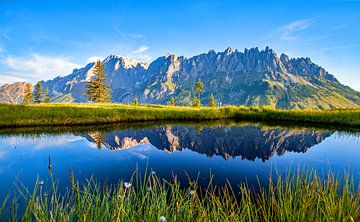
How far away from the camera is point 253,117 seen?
41.1m

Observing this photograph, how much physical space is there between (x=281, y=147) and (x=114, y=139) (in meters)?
14.7

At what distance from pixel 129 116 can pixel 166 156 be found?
2061 centimetres

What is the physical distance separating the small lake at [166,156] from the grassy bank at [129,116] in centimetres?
465

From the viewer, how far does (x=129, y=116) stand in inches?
1355

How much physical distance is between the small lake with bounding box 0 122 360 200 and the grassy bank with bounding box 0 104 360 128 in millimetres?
4650

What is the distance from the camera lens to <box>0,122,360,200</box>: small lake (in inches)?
432

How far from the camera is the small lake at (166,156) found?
1097cm

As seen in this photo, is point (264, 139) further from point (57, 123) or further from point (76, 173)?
point (57, 123)

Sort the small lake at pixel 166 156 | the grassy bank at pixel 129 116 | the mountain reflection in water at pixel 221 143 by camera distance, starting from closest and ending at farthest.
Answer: the small lake at pixel 166 156, the mountain reflection in water at pixel 221 143, the grassy bank at pixel 129 116

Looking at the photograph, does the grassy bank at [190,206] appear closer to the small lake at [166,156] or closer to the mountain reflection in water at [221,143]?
the small lake at [166,156]

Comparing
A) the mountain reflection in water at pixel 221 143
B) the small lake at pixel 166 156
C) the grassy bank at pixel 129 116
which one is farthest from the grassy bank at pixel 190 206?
the grassy bank at pixel 129 116

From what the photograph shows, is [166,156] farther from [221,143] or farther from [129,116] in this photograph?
[129,116]

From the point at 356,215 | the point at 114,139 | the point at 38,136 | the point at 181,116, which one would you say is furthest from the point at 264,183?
the point at 181,116

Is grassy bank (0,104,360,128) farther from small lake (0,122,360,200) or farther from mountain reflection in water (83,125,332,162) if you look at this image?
mountain reflection in water (83,125,332,162)
